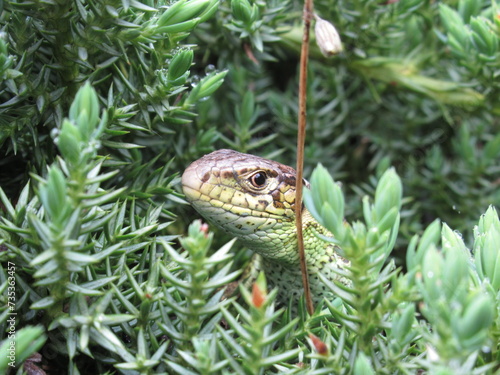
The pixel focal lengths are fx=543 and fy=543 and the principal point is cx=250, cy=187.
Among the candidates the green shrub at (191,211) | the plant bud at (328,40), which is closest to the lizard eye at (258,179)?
the green shrub at (191,211)

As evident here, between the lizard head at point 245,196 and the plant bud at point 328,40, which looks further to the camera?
the lizard head at point 245,196

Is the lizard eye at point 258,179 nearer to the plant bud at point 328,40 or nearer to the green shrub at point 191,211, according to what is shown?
the green shrub at point 191,211

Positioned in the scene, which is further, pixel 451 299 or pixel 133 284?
pixel 133 284

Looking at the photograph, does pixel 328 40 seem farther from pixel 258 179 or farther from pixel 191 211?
pixel 191 211

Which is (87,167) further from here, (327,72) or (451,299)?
A: (327,72)

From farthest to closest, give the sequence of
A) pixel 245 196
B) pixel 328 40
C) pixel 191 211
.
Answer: pixel 191 211 → pixel 245 196 → pixel 328 40

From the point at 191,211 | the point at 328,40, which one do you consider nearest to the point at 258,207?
the point at 191,211

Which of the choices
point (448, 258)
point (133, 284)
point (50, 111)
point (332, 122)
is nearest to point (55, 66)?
point (50, 111)
